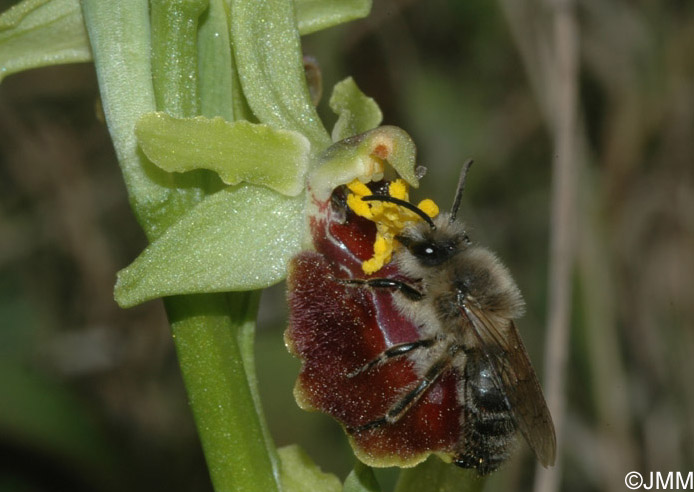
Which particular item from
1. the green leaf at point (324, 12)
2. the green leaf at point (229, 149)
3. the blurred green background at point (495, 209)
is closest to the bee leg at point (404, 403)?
the green leaf at point (229, 149)

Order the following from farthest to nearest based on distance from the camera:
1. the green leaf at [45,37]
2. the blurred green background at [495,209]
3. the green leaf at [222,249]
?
the blurred green background at [495,209] → the green leaf at [45,37] → the green leaf at [222,249]

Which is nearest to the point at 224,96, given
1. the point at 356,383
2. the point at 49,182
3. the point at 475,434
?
the point at 356,383

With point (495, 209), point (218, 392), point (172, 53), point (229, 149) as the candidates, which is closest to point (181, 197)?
point (229, 149)

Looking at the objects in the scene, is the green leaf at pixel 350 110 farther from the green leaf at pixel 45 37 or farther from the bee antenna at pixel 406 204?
the green leaf at pixel 45 37

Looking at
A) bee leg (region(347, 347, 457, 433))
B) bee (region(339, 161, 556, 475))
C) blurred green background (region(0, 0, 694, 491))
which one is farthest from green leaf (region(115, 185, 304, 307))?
blurred green background (region(0, 0, 694, 491))

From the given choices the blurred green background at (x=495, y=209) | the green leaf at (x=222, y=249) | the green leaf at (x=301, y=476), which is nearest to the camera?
the green leaf at (x=222, y=249)

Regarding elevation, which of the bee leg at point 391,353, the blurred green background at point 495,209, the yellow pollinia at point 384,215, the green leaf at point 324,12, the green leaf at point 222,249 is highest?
the green leaf at point 324,12

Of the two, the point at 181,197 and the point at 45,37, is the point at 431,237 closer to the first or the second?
the point at 181,197
